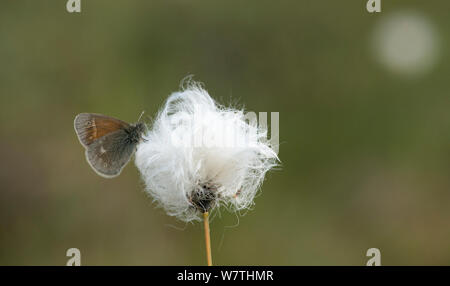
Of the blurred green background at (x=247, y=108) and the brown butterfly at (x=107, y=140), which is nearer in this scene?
the brown butterfly at (x=107, y=140)

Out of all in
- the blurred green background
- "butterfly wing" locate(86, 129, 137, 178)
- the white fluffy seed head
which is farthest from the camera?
the blurred green background

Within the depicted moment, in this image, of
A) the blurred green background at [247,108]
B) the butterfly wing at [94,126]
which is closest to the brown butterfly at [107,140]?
the butterfly wing at [94,126]

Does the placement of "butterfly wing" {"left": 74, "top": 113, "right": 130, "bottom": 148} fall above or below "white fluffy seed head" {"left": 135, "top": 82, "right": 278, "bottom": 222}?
above

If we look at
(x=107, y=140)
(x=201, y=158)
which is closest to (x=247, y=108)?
(x=107, y=140)

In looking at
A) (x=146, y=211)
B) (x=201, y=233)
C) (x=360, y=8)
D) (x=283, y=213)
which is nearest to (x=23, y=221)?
(x=146, y=211)

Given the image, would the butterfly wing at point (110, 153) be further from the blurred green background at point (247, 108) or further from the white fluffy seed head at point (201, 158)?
the blurred green background at point (247, 108)

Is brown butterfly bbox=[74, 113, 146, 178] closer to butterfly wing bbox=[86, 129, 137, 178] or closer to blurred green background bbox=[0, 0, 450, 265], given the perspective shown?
butterfly wing bbox=[86, 129, 137, 178]

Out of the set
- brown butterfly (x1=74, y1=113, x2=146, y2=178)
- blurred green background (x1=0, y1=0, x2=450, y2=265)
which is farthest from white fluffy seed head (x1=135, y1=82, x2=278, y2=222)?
blurred green background (x1=0, y1=0, x2=450, y2=265)
